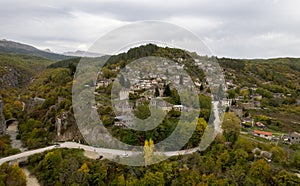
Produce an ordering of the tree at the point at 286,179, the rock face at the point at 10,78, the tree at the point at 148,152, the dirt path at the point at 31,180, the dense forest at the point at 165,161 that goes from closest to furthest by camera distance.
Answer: the tree at the point at 286,179, the dense forest at the point at 165,161, the tree at the point at 148,152, the dirt path at the point at 31,180, the rock face at the point at 10,78

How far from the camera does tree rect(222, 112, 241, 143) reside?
1236 cm

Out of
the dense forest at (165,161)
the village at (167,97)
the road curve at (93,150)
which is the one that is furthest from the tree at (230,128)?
the village at (167,97)

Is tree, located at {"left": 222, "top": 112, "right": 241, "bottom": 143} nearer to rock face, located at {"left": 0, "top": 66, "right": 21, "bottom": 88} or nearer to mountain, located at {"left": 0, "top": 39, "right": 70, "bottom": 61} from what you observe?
rock face, located at {"left": 0, "top": 66, "right": 21, "bottom": 88}

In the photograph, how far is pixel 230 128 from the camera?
1336 centimetres

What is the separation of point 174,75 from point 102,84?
676 cm

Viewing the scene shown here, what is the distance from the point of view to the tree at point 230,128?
1236 centimetres

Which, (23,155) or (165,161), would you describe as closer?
(165,161)

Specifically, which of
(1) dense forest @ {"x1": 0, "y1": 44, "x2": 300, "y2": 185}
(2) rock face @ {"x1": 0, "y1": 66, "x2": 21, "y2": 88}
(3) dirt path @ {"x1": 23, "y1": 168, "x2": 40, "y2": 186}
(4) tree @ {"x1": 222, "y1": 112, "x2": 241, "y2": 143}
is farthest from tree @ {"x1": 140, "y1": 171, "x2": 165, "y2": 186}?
(2) rock face @ {"x1": 0, "y1": 66, "x2": 21, "y2": 88}

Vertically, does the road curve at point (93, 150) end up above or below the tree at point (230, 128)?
below

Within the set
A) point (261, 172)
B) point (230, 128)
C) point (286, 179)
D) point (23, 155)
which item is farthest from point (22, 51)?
point (286, 179)

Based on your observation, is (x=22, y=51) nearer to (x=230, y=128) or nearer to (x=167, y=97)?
(x=167, y=97)

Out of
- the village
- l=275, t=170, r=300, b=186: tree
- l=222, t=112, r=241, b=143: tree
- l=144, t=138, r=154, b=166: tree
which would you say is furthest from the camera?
the village

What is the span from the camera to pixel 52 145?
14.9 m

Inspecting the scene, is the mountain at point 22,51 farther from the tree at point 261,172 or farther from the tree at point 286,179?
the tree at point 286,179
